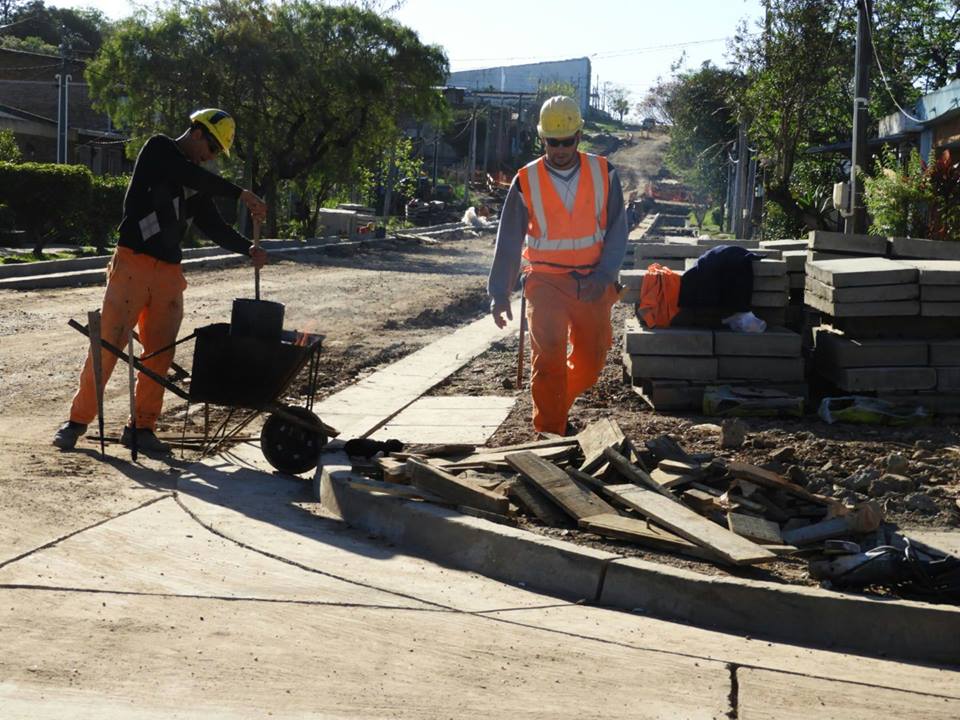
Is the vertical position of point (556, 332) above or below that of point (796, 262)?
below

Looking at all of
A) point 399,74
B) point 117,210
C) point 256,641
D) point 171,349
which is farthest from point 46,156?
point 256,641

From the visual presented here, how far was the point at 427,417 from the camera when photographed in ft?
32.2

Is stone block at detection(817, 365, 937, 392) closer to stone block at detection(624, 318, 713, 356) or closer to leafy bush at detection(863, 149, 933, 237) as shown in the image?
stone block at detection(624, 318, 713, 356)

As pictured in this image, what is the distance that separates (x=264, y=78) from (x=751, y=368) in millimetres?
31817

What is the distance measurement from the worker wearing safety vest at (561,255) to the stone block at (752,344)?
4.66 feet

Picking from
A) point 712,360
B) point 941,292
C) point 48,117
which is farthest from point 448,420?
point 48,117

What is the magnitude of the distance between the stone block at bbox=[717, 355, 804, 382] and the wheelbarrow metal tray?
336cm

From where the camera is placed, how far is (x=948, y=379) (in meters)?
9.51

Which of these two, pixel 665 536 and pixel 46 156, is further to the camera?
pixel 46 156

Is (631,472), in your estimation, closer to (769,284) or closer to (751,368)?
(751,368)

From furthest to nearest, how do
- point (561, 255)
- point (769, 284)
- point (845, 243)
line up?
1. point (845, 243)
2. point (769, 284)
3. point (561, 255)

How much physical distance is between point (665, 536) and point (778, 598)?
85 centimetres

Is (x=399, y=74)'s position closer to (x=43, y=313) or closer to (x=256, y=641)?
(x=43, y=313)

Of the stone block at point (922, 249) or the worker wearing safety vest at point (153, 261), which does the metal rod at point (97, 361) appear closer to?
the worker wearing safety vest at point (153, 261)
